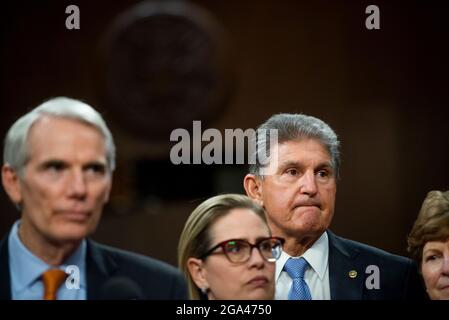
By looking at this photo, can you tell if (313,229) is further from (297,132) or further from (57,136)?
(57,136)

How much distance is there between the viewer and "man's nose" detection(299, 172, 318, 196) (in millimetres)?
2184

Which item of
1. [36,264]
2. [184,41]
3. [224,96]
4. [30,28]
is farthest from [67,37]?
[36,264]

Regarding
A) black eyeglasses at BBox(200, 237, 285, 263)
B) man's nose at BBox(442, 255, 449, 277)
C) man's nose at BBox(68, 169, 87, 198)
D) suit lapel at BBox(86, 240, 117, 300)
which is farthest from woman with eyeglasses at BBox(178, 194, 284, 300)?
man's nose at BBox(442, 255, 449, 277)

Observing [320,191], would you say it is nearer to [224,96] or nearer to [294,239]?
[294,239]

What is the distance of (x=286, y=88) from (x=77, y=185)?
0.73 m

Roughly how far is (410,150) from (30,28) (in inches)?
50.8

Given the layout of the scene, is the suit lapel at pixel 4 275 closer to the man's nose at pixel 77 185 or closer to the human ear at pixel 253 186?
the man's nose at pixel 77 185

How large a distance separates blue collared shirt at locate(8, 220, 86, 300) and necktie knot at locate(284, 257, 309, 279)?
62 centimetres

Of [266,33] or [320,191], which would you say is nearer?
[320,191]

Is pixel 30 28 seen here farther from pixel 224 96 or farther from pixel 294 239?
pixel 294 239

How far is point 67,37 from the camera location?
2.38 meters

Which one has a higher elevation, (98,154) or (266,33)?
(266,33)

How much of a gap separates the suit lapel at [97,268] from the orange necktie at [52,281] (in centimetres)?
8

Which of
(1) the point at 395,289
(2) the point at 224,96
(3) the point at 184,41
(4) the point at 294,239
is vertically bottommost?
(1) the point at 395,289
